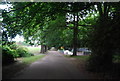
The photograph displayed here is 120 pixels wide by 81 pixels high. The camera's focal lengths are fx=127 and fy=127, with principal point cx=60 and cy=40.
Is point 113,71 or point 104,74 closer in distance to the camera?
point 113,71

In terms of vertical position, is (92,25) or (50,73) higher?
(92,25)

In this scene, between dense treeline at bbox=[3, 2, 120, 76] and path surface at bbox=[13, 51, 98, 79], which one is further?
path surface at bbox=[13, 51, 98, 79]

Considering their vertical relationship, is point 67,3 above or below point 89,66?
above

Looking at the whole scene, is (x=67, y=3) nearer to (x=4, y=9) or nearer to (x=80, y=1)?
(x=80, y=1)

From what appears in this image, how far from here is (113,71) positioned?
22.3 feet

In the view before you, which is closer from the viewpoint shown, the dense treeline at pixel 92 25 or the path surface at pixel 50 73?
the dense treeline at pixel 92 25

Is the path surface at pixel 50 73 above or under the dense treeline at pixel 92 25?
under

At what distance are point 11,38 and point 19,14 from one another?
2279mm

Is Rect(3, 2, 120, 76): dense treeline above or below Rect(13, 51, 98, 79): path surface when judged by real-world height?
above

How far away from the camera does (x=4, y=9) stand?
32.2ft

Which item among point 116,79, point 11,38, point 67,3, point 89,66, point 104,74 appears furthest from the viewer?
point 11,38

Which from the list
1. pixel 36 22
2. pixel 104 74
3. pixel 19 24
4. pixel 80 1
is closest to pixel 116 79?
pixel 104 74

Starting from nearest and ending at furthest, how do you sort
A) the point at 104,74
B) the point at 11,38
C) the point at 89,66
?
1. the point at 104,74
2. the point at 89,66
3. the point at 11,38

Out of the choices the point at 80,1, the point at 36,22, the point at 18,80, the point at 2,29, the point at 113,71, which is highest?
the point at 80,1
